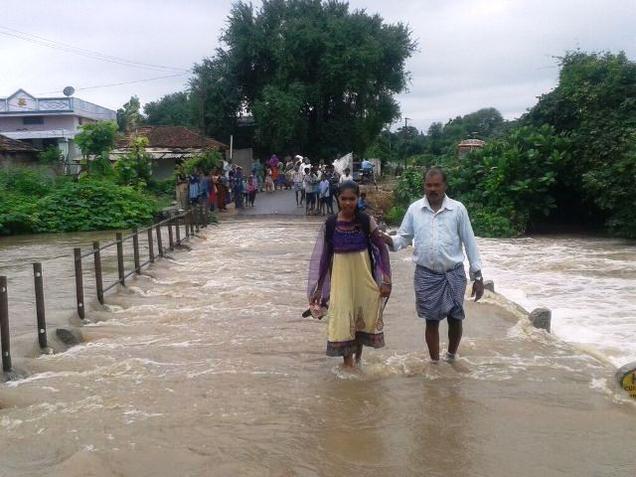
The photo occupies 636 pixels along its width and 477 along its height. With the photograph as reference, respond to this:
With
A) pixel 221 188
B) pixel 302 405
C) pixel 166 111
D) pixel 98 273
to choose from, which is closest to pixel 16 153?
pixel 221 188

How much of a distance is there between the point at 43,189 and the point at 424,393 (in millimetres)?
23149

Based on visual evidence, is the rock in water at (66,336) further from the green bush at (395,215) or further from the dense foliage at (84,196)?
the dense foliage at (84,196)

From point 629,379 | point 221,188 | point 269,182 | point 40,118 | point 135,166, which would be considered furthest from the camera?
point 40,118

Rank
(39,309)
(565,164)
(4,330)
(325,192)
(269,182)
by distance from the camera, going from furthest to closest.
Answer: (269,182)
(325,192)
(565,164)
(39,309)
(4,330)

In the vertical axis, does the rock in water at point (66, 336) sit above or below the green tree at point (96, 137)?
below

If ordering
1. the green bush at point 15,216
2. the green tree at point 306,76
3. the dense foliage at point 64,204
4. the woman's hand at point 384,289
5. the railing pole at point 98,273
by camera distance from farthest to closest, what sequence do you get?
the green tree at point 306,76
the dense foliage at point 64,204
the green bush at point 15,216
the railing pole at point 98,273
the woman's hand at point 384,289

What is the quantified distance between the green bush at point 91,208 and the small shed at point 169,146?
25.5 ft

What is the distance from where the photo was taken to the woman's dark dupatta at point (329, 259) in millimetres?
5723

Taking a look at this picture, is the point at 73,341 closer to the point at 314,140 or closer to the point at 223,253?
the point at 223,253

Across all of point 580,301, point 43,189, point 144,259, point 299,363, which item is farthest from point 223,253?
point 43,189

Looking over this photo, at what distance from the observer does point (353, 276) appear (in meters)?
5.75

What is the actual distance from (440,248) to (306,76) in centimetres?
3493

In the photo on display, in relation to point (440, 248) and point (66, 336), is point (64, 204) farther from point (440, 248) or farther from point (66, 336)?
point (440, 248)

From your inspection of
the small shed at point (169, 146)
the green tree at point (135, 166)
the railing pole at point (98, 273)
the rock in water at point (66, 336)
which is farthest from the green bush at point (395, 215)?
the rock in water at point (66, 336)
